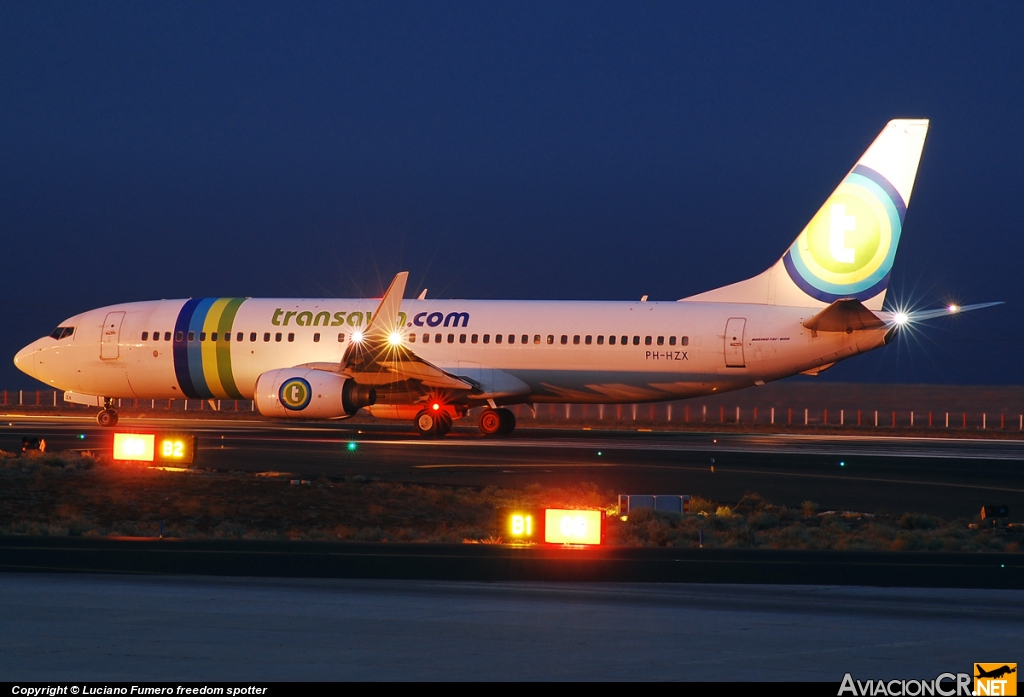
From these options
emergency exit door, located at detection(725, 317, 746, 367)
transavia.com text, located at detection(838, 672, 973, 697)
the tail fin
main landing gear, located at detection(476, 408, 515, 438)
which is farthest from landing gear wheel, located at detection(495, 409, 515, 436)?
transavia.com text, located at detection(838, 672, 973, 697)

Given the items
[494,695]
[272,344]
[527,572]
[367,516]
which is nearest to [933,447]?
[272,344]

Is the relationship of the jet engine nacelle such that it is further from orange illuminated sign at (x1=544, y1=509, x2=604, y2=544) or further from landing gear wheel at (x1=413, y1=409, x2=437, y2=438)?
orange illuminated sign at (x1=544, y1=509, x2=604, y2=544)

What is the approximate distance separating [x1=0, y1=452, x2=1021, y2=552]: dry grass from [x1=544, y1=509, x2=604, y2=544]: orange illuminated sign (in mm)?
1515

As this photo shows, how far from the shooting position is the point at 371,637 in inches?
384

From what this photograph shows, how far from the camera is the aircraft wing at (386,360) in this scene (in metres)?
39.2

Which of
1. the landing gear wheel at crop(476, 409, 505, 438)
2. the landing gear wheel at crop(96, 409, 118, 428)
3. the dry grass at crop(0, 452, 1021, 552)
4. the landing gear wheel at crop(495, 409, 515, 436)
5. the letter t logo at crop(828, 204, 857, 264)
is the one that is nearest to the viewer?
the dry grass at crop(0, 452, 1021, 552)

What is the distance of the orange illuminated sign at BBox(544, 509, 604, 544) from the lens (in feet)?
53.8

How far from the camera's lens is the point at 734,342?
125ft

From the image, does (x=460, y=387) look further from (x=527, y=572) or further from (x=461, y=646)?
(x=461, y=646)

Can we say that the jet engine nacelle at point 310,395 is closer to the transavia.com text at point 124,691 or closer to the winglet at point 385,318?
the winglet at point 385,318

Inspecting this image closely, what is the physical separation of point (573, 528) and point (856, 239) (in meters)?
24.4

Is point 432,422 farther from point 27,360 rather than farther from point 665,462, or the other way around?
point 27,360

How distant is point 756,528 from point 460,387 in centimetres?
2085

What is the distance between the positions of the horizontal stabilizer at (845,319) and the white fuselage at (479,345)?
279 mm
